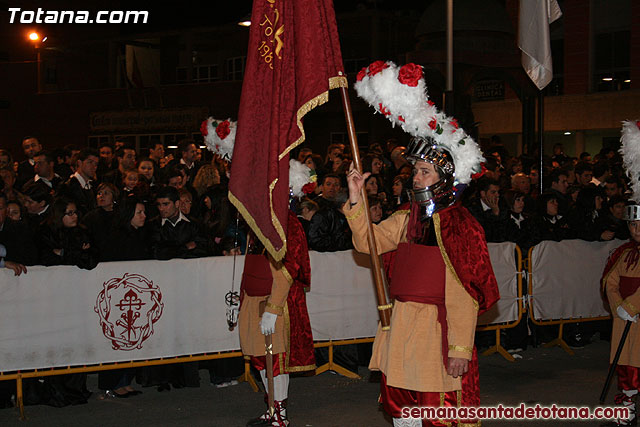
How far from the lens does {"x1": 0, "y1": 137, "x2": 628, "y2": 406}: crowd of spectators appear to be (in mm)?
8109

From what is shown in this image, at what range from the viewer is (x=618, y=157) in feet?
55.9

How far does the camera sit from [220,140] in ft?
26.0

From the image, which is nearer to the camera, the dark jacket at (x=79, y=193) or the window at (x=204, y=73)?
the dark jacket at (x=79, y=193)

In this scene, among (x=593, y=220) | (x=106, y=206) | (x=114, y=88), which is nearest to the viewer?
(x=106, y=206)

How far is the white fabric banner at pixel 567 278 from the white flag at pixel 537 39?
7.70 ft

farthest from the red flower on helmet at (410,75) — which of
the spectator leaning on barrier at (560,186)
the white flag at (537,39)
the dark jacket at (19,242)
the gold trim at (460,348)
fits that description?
the spectator leaning on barrier at (560,186)

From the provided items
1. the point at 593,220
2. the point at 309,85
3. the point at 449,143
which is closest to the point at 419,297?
the point at 449,143

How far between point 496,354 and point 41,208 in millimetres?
5529

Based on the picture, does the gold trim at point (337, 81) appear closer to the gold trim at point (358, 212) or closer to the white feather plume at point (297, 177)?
the gold trim at point (358, 212)

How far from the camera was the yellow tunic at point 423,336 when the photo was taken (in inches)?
203

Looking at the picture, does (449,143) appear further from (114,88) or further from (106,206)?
(114,88)

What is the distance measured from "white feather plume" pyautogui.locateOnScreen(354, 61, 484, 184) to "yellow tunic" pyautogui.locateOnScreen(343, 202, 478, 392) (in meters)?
0.43

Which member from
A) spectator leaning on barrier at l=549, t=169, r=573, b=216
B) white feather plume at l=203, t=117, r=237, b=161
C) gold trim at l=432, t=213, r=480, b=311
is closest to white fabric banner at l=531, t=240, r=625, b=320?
spectator leaning on barrier at l=549, t=169, r=573, b=216

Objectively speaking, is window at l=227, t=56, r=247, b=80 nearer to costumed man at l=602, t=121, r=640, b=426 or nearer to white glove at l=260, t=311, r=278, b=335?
costumed man at l=602, t=121, r=640, b=426
